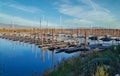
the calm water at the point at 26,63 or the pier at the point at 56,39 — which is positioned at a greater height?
the pier at the point at 56,39

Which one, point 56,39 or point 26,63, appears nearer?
point 26,63

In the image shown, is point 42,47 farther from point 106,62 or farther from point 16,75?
point 106,62

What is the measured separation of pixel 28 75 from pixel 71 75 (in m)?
8.46

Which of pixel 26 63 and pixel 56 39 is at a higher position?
pixel 56 39

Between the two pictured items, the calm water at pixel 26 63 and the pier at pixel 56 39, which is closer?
the calm water at pixel 26 63

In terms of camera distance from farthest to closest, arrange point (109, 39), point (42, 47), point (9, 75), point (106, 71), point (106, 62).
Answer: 1. point (109, 39)
2. point (42, 47)
3. point (9, 75)
4. point (106, 62)
5. point (106, 71)

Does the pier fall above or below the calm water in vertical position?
above

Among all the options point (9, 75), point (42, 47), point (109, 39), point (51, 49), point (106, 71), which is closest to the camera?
point (106, 71)

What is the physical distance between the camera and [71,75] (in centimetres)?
1091

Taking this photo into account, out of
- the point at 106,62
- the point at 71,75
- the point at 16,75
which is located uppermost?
the point at 106,62

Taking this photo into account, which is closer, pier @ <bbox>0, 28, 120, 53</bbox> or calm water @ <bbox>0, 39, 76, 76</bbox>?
calm water @ <bbox>0, 39, 76, 76</bbox>

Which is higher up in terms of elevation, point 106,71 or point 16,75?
point 106,71

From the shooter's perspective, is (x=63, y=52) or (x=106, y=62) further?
(x=63, y=52)

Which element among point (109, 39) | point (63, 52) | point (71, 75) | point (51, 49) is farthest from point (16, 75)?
point (109, 39)
